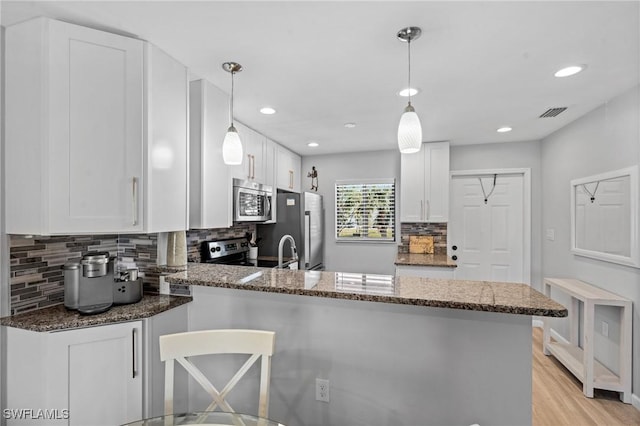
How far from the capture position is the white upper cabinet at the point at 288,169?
399cm

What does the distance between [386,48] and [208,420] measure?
1.99 metres

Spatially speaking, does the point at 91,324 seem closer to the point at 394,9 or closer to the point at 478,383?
the point at 478,383

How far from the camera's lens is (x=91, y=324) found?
1604 mm

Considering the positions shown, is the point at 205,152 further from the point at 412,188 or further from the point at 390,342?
the point at 412,188

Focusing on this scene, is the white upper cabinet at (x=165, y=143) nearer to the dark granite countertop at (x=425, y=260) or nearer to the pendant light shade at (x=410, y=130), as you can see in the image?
the pendant light shade at (x=410, y=130)

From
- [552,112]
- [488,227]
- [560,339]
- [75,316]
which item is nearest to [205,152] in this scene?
[75,316]

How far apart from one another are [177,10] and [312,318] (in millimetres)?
1683

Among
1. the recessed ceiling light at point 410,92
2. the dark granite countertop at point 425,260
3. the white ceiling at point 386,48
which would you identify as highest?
the white ceiling at point 386,48

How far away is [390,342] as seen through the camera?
158cm

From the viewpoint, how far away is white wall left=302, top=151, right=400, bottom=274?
14.8 ft

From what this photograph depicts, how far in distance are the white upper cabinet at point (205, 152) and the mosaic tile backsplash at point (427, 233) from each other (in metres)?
2.75

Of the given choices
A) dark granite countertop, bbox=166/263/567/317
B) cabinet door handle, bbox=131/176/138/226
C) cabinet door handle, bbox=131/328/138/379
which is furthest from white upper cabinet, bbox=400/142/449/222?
cabinet door handle, bbox=131/328/138/379

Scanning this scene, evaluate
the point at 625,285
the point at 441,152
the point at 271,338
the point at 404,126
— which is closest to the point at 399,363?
the point at 271,338

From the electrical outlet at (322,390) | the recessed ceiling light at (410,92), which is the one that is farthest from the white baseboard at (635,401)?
the recessed ceiling light at (410,92)
